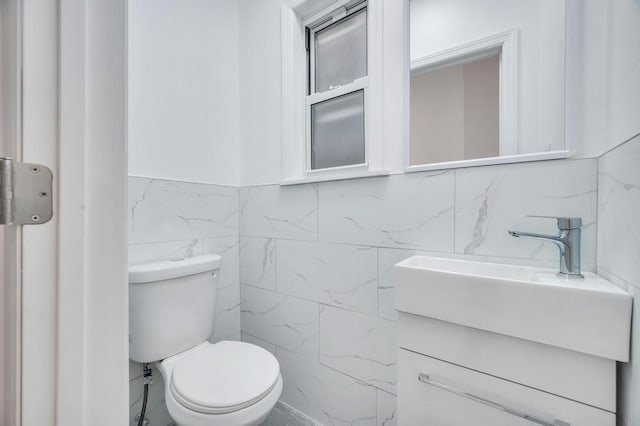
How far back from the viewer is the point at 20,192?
0.32 meters

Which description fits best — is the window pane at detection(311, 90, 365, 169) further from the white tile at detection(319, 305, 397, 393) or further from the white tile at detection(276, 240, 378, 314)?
the white tile at detection(319, 305, 397, 393)

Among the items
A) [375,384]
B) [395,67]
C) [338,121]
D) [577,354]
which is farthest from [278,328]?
[395,67]

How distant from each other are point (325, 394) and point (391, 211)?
93 centimetres

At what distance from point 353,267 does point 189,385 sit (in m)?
0.75

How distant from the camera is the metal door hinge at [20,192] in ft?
1.04

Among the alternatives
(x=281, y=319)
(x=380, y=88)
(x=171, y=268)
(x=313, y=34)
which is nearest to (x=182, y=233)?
(x=171, y=268)

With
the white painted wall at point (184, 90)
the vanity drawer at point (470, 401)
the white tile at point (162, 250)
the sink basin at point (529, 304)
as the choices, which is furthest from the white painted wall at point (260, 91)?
the vanity drawer at point (470, 401)

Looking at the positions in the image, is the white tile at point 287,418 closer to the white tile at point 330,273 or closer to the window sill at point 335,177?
the white tile at point 330,273

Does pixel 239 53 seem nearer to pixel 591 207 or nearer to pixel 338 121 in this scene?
pixel 338 121

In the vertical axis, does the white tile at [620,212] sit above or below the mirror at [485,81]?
below

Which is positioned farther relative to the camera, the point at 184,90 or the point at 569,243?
the point at 184,90

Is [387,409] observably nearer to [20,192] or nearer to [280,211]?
[280,211]

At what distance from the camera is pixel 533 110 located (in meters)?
0.95

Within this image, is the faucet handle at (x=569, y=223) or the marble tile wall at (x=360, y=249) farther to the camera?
the marble tile wall at (x=360, y=249)
